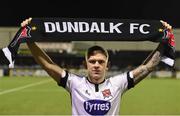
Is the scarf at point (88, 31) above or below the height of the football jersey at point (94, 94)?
above

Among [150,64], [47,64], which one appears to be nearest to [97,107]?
[47,64]

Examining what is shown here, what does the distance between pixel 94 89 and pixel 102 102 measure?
0.17 meters

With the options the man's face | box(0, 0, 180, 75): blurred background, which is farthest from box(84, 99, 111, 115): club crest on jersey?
box(0, 0, 180, 75): blurred background

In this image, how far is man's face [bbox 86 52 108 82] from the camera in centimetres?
464

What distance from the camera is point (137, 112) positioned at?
47.5 ft

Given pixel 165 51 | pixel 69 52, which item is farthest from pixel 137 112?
pixel 69 52

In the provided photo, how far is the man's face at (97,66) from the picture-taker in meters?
4.64

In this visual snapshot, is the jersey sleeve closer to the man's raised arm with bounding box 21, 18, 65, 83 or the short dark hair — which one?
the short dark hair

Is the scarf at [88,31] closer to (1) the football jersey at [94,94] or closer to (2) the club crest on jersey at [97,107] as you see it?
(1) the football jersey at [94,94]

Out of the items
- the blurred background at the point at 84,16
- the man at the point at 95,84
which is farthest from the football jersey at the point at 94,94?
the blurred background at the point at 84,16

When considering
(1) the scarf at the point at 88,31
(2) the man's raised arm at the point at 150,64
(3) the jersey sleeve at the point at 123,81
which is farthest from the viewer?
(1) the scarf at the point at 88,31

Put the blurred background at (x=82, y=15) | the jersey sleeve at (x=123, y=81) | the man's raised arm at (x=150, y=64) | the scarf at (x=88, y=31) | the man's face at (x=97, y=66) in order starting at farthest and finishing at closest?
the blurred background at (x=82, y=15), the scarf at (x=88, y=31), the man's raised arm at (x=150, y=64), the jersey sleeve at (x=123, y=81), the man's face at (x=97, y=66)

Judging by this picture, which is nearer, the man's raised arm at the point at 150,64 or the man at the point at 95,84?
the man at the point at 95,84

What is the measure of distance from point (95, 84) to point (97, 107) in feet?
0.82
